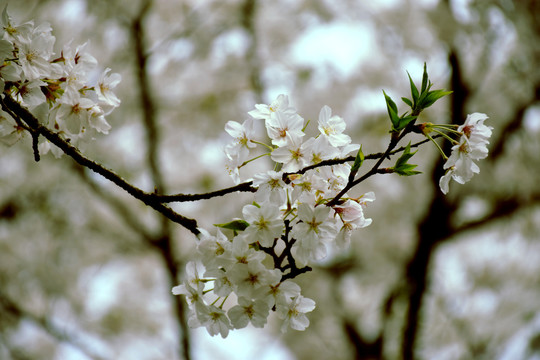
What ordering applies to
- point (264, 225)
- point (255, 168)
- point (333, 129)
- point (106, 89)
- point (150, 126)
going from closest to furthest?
point (264, 225) → point (333, 129) → point (106, 89) → point (150, 126) → point (255, 168)

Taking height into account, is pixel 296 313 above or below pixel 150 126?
below

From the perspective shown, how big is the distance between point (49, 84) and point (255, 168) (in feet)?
17.8

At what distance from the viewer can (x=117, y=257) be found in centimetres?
722

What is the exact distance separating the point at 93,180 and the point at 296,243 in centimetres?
444

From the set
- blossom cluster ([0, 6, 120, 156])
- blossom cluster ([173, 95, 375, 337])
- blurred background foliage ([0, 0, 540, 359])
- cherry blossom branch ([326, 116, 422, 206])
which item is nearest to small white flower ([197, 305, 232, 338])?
blossom cluster ([173, 95, 375, 337])

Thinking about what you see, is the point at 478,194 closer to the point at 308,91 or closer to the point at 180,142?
the point at 308,91

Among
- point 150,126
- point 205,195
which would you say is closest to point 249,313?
point 205,195

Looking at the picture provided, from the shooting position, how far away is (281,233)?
80cm

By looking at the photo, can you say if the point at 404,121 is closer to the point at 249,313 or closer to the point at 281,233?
the point at 281,233

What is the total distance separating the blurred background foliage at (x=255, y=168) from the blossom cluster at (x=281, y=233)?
316cm

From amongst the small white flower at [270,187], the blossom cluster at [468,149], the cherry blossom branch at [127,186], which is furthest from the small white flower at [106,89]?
the blossom cluster at [468,149]

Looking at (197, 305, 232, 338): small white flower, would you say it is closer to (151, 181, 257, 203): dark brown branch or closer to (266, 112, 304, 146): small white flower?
(151, 181, 257, 203): dark brown branch

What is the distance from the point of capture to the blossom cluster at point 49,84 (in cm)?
90

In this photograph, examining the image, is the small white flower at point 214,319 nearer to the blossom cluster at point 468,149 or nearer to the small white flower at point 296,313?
the small white flower at point 296,313
